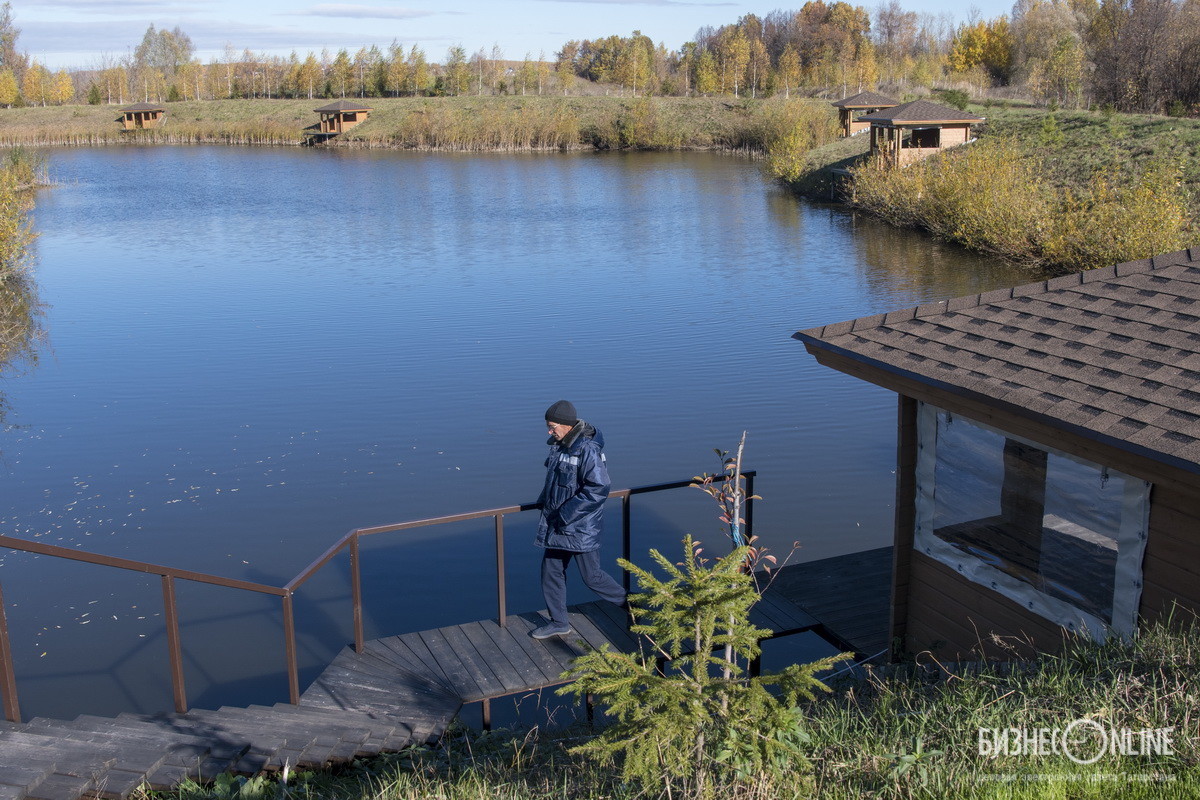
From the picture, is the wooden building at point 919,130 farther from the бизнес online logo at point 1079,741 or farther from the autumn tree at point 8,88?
the autumn tree at point 8,88

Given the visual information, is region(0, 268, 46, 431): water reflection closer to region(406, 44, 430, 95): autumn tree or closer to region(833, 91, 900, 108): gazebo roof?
region(833, 91, 900, 108): gazebo roof

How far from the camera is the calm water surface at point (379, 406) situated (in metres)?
10.1

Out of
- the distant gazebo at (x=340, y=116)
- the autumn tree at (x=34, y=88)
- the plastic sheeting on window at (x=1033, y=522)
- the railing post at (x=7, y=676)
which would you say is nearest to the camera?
the railing post at (x=7, y=676)

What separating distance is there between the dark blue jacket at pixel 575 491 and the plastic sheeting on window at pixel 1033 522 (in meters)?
2.17

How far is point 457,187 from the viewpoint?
1766 inches

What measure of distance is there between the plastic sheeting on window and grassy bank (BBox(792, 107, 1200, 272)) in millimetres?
17296

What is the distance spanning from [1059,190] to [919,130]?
8.02 meters

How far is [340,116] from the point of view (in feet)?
249

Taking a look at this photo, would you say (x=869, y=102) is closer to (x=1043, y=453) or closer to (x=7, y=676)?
(x=1043, y=453)

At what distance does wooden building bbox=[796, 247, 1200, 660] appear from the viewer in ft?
18.5

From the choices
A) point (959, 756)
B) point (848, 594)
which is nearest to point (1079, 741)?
point (959, 756)

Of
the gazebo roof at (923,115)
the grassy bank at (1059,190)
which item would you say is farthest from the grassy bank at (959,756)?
the gazebo roof at (923,115)

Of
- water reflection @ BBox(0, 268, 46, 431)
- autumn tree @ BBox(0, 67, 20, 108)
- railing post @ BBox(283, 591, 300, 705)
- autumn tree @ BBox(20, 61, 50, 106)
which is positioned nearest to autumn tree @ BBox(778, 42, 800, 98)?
autumn tree @ BBox(0, 67, 20, 108)

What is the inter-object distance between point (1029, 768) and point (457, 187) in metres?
42.4
